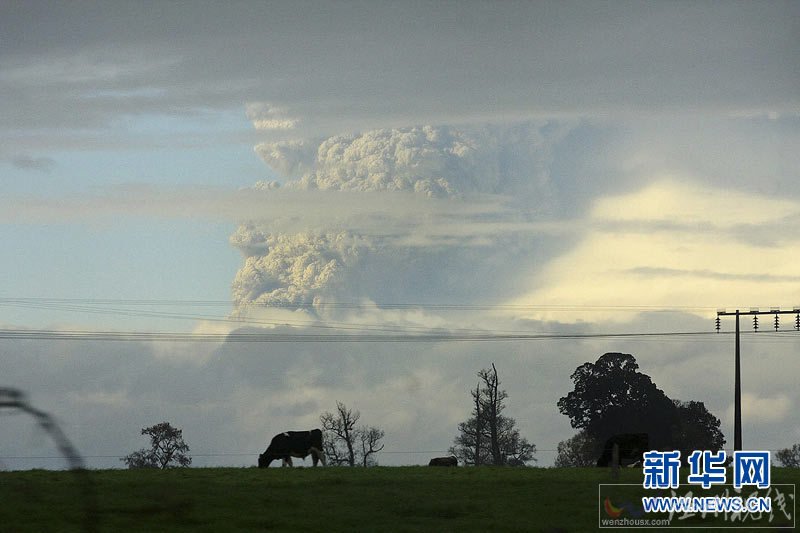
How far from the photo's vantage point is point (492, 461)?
10694 centimetres

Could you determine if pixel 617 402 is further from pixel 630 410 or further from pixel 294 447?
pixel 294 447

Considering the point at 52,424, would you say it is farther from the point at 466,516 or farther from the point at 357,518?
the point at 466,516

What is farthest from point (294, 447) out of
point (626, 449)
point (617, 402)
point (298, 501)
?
point (617, 402)

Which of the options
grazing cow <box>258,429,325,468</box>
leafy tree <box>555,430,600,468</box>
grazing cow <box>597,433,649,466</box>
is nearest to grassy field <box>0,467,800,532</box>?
grazing cow <box>597,433,649,466</box>

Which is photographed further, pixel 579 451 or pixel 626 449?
pixel 579 451

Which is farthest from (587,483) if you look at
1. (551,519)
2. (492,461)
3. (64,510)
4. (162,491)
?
(492,461)

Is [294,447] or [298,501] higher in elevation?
[294,447]

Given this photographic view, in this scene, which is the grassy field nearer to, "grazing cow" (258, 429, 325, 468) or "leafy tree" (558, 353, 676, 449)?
"grazing cow" (258, 429, 325, 468)

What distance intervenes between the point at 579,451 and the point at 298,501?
8121 cm

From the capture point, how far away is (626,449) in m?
61.0

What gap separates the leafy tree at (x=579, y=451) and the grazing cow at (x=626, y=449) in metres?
41.5

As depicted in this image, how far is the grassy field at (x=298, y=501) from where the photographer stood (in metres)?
31.4

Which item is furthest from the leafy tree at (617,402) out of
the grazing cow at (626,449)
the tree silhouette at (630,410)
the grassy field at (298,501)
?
the grassy field at (298,501)

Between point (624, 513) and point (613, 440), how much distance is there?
26.9m
